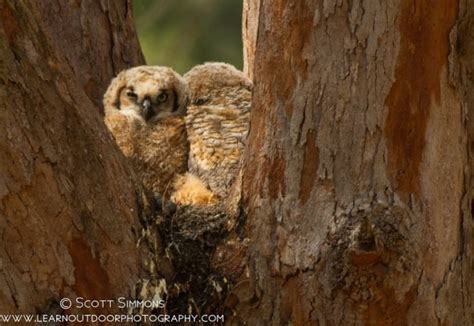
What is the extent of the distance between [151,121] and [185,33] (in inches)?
147

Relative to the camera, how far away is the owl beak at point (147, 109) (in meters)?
4.54

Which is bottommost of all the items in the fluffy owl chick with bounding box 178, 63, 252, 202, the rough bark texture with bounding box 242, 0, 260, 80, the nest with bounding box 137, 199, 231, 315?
the nest with bounding box 137, 199, 231, 315

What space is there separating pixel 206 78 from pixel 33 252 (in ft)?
6.68

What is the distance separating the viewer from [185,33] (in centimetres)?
821

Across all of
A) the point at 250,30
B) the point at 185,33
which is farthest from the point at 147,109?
the point at 185,33

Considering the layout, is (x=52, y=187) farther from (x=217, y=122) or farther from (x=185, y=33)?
(x=185, y=33)

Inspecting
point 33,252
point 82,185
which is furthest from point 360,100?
point 33,252

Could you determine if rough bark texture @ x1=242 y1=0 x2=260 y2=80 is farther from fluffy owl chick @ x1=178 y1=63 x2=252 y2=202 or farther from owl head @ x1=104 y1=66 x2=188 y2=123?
owl head @ x1=104 y1=66 x2=188 y2=123

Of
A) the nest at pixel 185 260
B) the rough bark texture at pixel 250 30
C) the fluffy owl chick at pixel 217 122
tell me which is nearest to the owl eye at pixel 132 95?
the fluffy owl chick at pixel 217 122

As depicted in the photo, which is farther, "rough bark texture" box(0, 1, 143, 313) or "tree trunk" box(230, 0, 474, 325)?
"tree trunk" box(230, 0, 474, 325)

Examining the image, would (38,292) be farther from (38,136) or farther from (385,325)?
(385,325)

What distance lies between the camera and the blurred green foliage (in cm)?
801

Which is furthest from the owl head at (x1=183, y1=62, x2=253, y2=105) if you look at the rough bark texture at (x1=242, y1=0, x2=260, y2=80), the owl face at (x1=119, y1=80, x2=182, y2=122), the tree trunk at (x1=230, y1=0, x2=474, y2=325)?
the tree trunk at (x1=230, y1=0, x2=474, y2=325)

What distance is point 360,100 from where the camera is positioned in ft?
9.71
